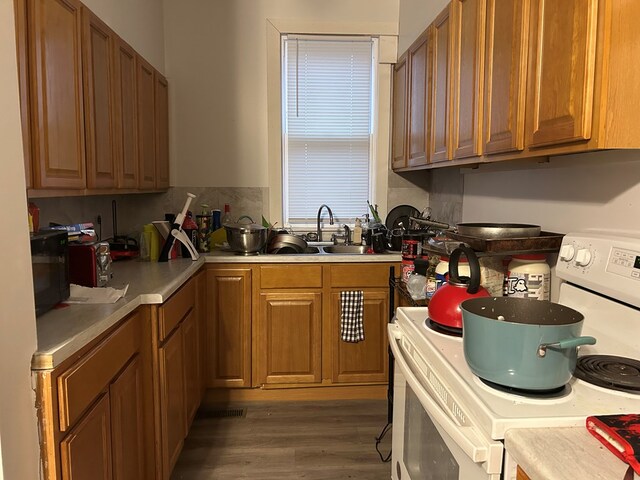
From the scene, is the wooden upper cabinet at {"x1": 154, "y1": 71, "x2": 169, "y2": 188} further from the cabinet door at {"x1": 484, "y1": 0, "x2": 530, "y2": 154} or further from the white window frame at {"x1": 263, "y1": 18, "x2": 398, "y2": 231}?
the cabinet door at {"x1": 484, "y1": 0, "x2": 530, "y2": 154}

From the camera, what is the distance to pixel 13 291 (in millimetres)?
1079

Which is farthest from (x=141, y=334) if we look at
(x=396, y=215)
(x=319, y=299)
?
(x=396, y=215)

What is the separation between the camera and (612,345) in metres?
1.34

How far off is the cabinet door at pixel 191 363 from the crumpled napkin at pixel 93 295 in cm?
56

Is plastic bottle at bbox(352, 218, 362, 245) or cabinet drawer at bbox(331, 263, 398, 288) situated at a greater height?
plastic bottle at bbox(352, 218, 362, 245)

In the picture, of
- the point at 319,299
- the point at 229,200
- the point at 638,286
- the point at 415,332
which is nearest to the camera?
the point at 638,286

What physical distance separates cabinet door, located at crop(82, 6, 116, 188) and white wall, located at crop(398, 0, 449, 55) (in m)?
1.67

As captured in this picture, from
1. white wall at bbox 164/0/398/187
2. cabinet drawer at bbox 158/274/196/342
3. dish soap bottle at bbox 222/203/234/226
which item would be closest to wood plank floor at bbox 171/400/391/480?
cabinet drawer at bbox 158/274/196/342

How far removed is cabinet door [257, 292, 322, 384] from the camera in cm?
289

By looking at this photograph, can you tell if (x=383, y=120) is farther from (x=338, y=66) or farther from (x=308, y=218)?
(x=308, y=218)

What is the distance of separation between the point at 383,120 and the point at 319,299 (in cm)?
139

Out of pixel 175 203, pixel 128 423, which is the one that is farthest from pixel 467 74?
pixel 175 203

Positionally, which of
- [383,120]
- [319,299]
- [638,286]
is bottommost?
[319,299]

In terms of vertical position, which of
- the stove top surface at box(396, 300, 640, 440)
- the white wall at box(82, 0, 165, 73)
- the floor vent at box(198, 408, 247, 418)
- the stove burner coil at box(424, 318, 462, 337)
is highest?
the white wall at box(82, 0, 165, 73)
